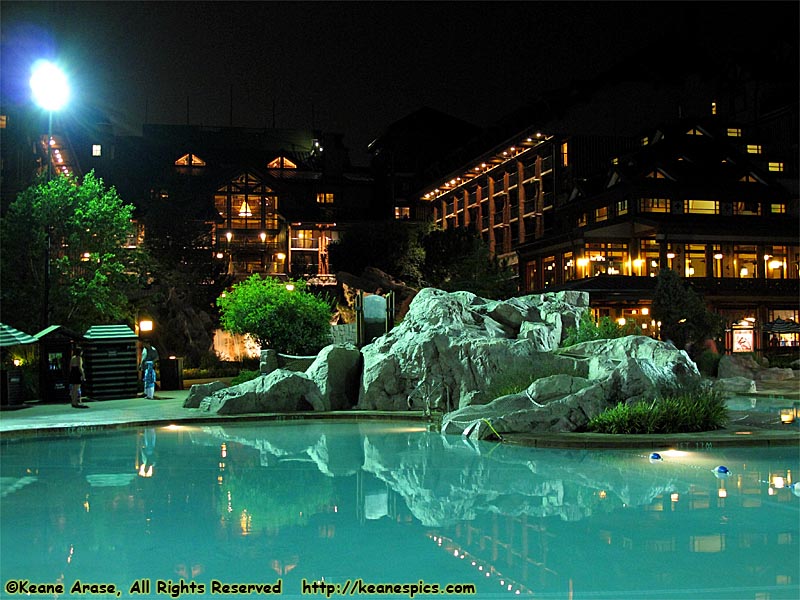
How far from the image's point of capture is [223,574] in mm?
6832

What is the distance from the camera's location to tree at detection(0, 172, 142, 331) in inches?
1184

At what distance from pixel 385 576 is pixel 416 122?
88.5 m

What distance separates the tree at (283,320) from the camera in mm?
32562

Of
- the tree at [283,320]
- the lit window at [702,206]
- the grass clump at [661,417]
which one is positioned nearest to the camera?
the grass clump at [661,417]

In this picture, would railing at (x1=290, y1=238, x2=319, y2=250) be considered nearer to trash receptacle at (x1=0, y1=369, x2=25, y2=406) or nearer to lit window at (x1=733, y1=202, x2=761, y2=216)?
lit window at (x1=733, y1=202, x2=761, y2=216)

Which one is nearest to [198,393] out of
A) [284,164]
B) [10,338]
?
[10,338]

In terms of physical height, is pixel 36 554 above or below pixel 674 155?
below

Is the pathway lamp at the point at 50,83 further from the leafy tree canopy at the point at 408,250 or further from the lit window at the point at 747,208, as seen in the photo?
the lit window at the point at 747,208

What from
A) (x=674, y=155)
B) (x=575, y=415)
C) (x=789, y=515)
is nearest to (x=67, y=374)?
(x=575, y=415)

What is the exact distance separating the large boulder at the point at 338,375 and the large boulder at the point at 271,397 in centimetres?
28

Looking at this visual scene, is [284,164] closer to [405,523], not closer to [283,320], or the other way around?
[283,320]

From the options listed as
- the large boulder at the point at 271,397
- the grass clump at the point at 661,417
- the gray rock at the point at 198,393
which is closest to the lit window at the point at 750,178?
the grass clump at the point at 661,417

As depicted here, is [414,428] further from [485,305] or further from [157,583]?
[157,583]

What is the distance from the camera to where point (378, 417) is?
20922 mm
